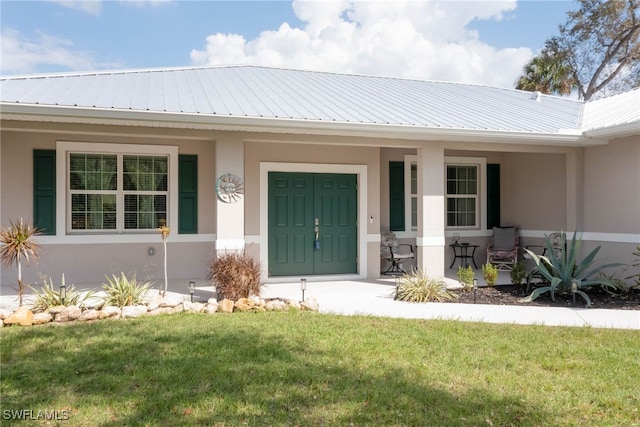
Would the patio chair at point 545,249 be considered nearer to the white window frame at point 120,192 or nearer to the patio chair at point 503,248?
the patio chair at point 503,248

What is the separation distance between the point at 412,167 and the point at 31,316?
769cm

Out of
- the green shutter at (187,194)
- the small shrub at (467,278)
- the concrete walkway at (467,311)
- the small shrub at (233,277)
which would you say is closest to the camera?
the concrete walkway at (467,311)

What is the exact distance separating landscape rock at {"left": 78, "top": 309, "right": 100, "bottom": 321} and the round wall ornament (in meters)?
2.40

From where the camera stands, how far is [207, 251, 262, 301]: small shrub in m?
7.13

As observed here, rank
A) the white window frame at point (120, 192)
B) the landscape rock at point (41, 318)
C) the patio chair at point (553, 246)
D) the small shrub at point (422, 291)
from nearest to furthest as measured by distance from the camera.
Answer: the landscape rock at point (41, 318), the small shrub at point (422, 291), the white window frame at point (120, 192), the patio chair at point (553, 246)

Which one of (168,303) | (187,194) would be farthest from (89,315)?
(187,194)

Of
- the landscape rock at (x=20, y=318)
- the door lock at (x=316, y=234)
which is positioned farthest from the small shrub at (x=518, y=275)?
the landscape rock at (x=20, y=318)

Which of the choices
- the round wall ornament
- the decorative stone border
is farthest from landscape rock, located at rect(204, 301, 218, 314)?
the round wall ornament

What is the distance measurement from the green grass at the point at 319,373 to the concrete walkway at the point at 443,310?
54cm

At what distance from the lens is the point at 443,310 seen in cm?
696

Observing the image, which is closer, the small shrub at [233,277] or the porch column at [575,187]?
the small shrub at [233,277]

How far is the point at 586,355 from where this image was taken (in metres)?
4.84

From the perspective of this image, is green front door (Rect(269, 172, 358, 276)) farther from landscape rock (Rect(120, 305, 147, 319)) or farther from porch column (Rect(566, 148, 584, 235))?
porch column (Rect(566, 148, 584, 235))

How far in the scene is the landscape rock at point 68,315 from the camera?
19.7 feet
